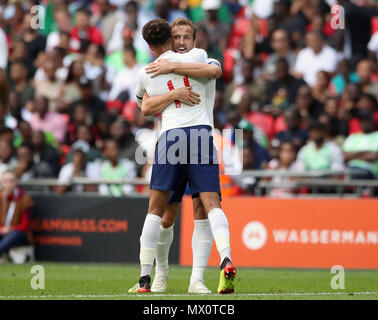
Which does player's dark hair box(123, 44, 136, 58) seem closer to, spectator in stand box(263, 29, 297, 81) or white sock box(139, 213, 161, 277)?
spectator in stand box(263, 29, 297, 81)

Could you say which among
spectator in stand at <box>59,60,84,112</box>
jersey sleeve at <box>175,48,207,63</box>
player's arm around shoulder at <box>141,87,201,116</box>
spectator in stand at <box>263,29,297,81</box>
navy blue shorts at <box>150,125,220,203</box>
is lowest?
navy blue shorts at <box>150,125,220,203</box>

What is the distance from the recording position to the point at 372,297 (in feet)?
27.1

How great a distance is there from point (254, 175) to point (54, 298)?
6751 millimetres

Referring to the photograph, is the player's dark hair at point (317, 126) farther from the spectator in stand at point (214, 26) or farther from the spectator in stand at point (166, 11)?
the spectator in stand at point (166, 11)

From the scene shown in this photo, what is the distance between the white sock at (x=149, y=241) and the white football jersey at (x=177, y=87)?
83cm

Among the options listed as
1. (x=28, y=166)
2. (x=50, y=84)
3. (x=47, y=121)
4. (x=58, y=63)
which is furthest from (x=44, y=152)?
(x=58, y=63)

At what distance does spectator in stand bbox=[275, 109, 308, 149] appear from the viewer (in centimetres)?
1552

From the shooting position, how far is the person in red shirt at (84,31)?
19906mm

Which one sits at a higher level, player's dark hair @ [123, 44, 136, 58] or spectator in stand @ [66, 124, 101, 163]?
player's dark hair @ [123, 44, 136, 58]

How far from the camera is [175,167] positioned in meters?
8.37
